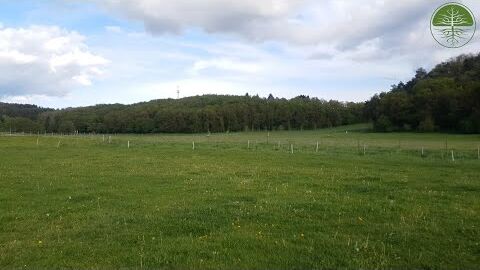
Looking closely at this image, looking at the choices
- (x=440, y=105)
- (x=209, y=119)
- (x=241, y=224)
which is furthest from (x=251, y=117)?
(x=241, y=224)

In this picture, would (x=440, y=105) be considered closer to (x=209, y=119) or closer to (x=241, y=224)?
(x=209, y=119)

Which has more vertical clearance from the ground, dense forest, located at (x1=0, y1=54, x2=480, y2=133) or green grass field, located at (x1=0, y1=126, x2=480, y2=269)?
dense forest, located at (x1=0, y1=54, x2=480, y2=133)

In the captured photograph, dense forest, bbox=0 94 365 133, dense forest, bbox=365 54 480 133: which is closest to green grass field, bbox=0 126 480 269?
dense forest, bbox=365 54 480 133

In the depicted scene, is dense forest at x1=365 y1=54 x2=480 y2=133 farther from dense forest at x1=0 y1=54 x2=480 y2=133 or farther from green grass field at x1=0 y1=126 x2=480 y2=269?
green grass field at x1=0 y1=126 x2=480 y2=269

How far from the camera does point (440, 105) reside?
11281 centimetres

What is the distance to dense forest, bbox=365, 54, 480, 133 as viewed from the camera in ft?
346

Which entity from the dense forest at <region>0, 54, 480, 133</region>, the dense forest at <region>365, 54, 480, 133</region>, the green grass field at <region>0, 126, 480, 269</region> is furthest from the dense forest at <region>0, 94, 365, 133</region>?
the green grass field at <region>0, 126, 480, 269</region>

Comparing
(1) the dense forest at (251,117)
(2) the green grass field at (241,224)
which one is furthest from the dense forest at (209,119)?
(2) the green grass field at (241,224)

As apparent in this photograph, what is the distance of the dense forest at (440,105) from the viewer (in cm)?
10538

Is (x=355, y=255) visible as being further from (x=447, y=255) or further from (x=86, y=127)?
(x=86, y=127)

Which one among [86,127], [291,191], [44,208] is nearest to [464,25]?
[291,191]

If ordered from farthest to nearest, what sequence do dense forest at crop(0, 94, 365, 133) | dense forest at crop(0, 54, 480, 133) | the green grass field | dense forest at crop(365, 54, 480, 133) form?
dense forest at crop(0, 94, 365, 133)
dense forest at crop(0, 54, 480, 133)
dense forest at crop(365, 54, 480, 133)
the green grass field

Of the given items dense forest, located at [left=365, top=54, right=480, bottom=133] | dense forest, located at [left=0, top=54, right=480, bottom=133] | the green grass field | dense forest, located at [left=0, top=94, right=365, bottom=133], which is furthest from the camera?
dense forest, located at [left=0, top=94, right=365, bottom=133]

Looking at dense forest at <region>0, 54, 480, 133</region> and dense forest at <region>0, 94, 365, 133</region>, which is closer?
dense forest at <region>0, 54, 480, 133</region>
